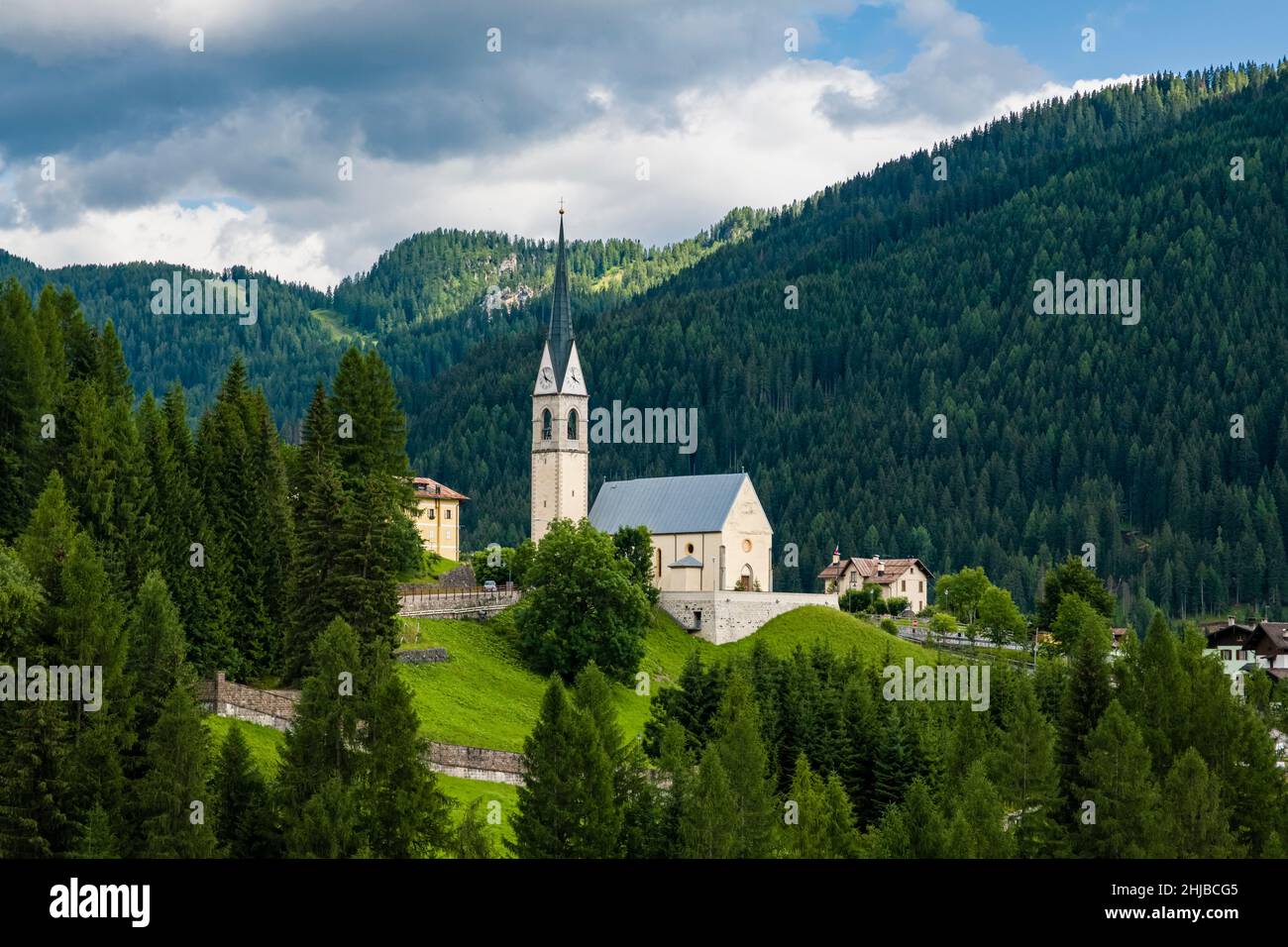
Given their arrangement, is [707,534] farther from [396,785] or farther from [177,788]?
[177,788]

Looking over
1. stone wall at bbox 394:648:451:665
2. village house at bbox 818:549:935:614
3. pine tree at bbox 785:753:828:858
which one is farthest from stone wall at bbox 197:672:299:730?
village house at bbox 818:549:935:614

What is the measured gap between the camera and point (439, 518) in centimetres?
13262

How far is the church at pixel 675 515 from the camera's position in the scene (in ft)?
345

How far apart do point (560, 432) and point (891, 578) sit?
48774mm

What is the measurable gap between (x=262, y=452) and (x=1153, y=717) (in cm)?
4038

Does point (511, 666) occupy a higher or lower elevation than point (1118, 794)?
higher

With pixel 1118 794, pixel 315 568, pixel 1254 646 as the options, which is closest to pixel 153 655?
pixel 315 568

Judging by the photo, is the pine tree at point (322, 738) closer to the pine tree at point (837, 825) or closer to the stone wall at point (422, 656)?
the pine tree at point (837, 825)

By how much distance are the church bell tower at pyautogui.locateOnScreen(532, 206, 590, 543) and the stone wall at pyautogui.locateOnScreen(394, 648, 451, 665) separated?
32897 mm

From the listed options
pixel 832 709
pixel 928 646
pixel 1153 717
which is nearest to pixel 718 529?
pixel 928 646

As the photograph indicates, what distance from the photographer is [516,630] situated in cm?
9119

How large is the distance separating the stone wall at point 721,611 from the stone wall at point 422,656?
2453 centimetres

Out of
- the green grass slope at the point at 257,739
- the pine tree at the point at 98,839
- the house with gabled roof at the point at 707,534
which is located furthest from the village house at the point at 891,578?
the pine tree at the point at 98,839

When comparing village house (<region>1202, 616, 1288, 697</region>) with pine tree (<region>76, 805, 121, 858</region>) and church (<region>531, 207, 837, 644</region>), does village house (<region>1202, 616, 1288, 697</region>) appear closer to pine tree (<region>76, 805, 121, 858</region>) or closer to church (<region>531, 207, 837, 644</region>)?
church (<region>531, 207, 837, 644</region>)
